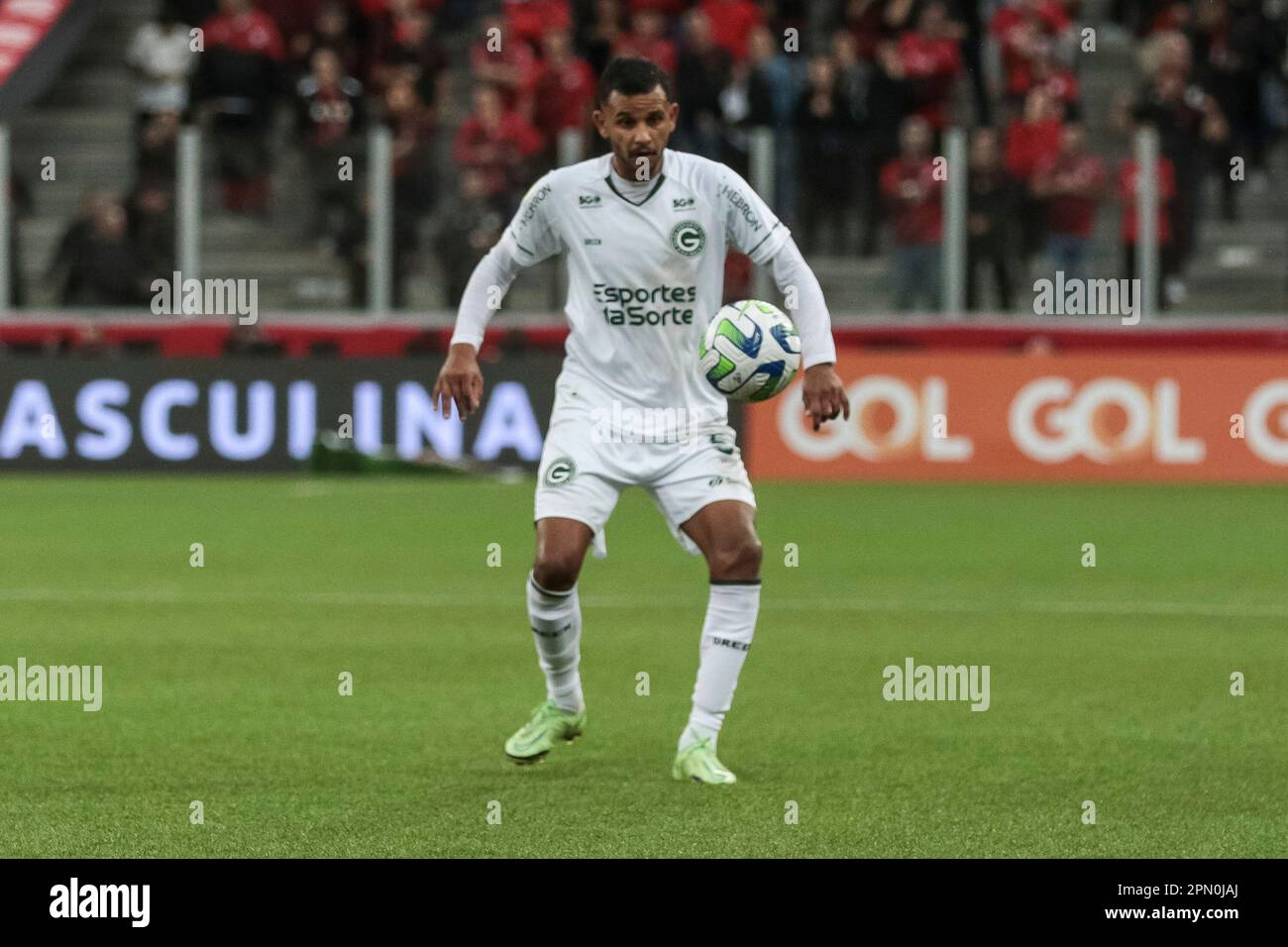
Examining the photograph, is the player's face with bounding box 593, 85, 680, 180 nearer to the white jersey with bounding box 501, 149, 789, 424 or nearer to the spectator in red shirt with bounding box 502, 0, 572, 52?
the white jersey with bounding box 501, 149, 789, 424

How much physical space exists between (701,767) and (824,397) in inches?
48.2

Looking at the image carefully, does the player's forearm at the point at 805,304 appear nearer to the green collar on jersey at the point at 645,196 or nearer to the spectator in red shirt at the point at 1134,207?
the green collar on jersey at the point at 645,196

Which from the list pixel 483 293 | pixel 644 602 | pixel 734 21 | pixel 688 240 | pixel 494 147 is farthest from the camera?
pixel 734 21

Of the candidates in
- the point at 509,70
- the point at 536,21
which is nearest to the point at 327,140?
the point at 509,70

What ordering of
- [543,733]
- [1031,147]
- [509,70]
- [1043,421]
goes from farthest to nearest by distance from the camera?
[509,70], [1031,147], [1043,421], [543,733]

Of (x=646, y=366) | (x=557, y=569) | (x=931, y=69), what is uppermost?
(x=931, y=69)

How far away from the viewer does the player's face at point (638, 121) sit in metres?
7.63

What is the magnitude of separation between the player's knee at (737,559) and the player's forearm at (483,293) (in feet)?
3.43

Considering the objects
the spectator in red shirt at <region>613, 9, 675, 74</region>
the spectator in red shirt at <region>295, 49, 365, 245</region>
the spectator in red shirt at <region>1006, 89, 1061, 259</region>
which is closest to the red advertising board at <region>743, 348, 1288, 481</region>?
the spectator in red shirt at <region>1006, 89, 1061, 259</region>

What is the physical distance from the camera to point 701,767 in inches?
302

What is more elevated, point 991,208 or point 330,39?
point 330,39

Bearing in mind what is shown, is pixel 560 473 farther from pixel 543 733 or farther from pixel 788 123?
pixel 788 123

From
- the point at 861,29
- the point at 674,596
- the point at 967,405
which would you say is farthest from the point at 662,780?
the point at 861,29

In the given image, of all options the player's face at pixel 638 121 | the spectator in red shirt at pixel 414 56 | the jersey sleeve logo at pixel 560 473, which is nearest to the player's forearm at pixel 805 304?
the player's face at pixel 638 121
